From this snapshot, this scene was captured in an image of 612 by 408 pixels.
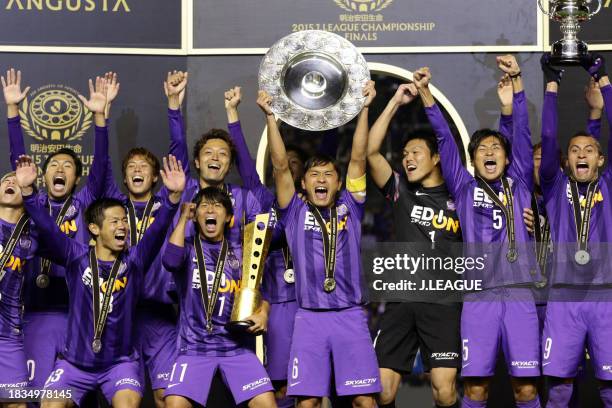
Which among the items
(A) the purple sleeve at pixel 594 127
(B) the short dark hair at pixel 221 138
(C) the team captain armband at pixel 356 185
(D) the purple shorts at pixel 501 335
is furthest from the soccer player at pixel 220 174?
(A) the purple sleeve at pixel 594 127


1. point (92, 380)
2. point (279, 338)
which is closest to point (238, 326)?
point (279, 338)

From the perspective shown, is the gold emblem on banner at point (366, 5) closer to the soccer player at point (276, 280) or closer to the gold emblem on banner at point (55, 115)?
the soccer player at point (276, 280)

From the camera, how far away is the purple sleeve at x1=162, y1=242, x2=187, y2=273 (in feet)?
22.3

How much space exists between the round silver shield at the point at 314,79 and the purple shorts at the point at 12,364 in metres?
2.11

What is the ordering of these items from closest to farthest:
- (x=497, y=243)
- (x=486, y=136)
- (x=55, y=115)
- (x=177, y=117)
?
(x=497, y=243), (x=486, y=136), (x=177, y=117), (x=55, y=115)

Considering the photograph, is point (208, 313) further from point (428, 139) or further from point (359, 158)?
point (428, 139)

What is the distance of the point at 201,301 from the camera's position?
688cm

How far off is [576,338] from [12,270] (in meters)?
3.33

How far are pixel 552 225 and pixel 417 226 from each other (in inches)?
32.1

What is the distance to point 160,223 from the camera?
6801 millimetres

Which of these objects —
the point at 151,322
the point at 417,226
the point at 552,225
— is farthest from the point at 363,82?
the point at 151,322

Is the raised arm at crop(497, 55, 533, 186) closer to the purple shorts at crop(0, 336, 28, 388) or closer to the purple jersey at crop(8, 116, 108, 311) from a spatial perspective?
the purple jersey at crop(8, 116, 108, 311)

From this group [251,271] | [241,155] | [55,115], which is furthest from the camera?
[55,115]

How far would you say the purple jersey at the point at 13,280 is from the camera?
7000 millimetres
